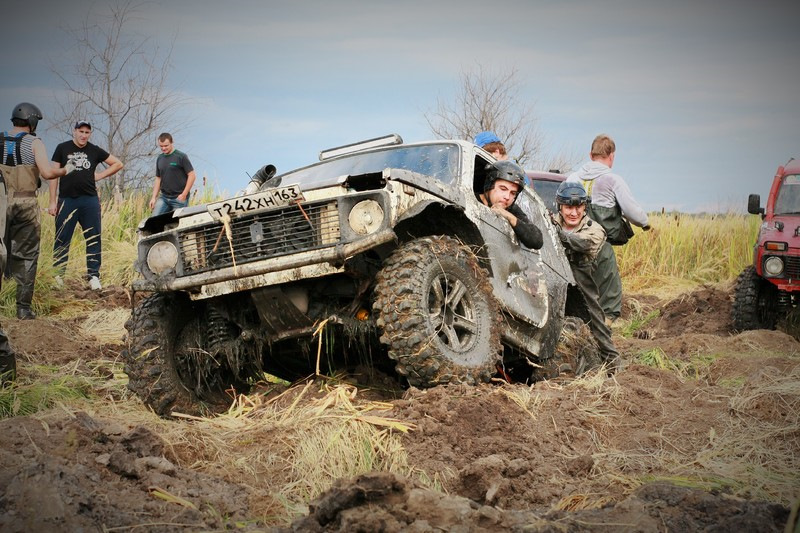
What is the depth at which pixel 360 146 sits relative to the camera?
733cm

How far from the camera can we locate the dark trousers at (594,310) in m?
8.09

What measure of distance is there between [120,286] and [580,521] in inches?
408

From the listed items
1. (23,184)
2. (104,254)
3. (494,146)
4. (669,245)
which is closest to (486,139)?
(494,146)

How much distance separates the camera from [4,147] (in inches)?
367

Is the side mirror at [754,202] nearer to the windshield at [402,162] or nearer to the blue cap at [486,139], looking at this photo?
the blue cap at [486,139]

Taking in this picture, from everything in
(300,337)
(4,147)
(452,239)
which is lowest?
(300,337)

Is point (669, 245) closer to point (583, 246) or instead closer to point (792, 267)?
point (792, 267)

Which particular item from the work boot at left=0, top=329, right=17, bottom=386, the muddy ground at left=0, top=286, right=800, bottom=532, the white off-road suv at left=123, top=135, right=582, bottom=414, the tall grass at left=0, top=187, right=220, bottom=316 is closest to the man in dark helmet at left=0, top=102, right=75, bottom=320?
the tall grass at left=0, top=187, right=220, bottom=316

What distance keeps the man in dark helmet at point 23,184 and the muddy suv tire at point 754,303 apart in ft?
26.4

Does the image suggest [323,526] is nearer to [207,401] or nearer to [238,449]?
[238,449]

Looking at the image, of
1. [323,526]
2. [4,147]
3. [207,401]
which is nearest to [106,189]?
[4,147]

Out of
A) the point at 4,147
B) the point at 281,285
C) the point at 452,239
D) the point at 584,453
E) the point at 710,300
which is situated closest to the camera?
the point at 584,453

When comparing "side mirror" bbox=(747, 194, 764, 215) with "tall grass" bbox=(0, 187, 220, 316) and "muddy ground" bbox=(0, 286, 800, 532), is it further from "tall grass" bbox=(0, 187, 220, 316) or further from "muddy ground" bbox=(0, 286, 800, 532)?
"tall grass" bbox=(0, 187, 220, 316)

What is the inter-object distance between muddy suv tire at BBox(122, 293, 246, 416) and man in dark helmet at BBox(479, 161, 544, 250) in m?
2.27
